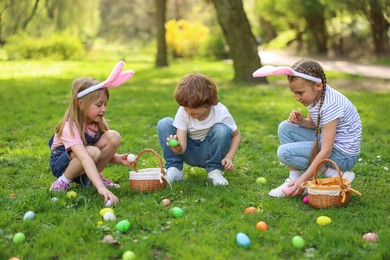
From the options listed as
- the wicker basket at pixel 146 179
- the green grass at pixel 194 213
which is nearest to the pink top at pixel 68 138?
the green grass at pixel 194 213

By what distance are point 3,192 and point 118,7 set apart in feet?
131

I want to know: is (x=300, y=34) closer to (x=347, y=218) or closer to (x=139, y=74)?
(x=139, y=74)

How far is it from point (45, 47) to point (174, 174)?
20940 mm

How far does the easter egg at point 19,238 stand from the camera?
123 inches

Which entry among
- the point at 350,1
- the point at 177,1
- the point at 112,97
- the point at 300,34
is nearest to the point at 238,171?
the point at 112,97

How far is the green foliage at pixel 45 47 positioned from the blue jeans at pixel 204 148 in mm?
20449

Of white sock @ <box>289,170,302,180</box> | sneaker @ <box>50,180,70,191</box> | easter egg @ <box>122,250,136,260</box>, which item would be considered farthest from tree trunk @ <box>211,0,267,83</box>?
easter egg @ <box>122,250,136,260</box>

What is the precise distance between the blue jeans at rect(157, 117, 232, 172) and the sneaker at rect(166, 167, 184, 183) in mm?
51

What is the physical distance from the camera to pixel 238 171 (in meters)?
4.98

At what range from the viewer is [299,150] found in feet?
13.5

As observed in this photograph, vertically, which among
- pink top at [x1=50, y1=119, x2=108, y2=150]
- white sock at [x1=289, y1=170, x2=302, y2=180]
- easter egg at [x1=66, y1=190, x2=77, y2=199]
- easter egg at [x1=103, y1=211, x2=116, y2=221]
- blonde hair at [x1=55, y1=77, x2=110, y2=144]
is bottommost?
white sock at [x1=289, y1=170, x2=302, y2=180]

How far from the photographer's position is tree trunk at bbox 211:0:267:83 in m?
11.4

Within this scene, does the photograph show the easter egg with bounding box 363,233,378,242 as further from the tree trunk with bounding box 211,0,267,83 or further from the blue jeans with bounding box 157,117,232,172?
the tree trunk with bounding box 211,0,267,83

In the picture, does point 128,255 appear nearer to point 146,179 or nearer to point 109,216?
point 109,216
